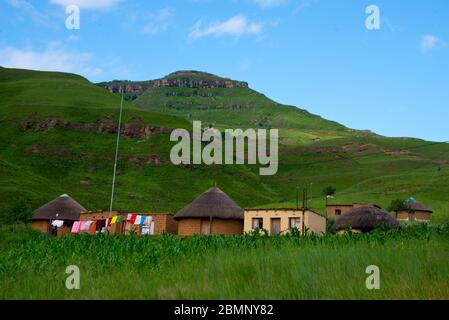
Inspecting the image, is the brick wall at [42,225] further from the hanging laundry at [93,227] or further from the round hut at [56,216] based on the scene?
the hanging laundry at [93,227]

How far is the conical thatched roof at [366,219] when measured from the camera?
4686cm

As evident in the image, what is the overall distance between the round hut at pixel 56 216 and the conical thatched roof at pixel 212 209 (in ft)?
43.3

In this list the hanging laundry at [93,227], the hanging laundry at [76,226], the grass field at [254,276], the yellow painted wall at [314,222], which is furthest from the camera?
the hanging laundry at [76,226]

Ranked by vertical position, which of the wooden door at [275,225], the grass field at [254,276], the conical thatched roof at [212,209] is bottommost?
the grass field at [254,276]

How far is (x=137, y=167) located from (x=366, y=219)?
57703mm

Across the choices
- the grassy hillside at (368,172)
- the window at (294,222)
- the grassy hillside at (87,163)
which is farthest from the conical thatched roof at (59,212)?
the grassy hillside at (368,172)

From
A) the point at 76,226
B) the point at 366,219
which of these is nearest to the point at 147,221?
the point at 76,226

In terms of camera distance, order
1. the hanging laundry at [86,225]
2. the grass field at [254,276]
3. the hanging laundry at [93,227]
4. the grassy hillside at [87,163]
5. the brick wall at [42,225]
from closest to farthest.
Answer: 1. the grass field at [254,276]
2. the hanging laundry at [86,225]
3. the hanging laundry at [93,227]
4. the brick wall at [42,225]
5. the grassy hillside at [87,163]

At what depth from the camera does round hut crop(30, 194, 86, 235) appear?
186ft

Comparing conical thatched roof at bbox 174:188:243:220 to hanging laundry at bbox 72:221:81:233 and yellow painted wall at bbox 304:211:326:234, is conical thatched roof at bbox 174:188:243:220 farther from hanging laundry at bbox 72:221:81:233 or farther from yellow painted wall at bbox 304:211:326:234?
hanging laundry at bbox 72:221:81:233

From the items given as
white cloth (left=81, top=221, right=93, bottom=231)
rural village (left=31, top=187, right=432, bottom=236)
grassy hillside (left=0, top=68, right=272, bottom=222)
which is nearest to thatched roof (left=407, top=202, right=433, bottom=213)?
rural village (left=31, top=187, right=432, bottom=236)

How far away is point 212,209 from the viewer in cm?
4825
